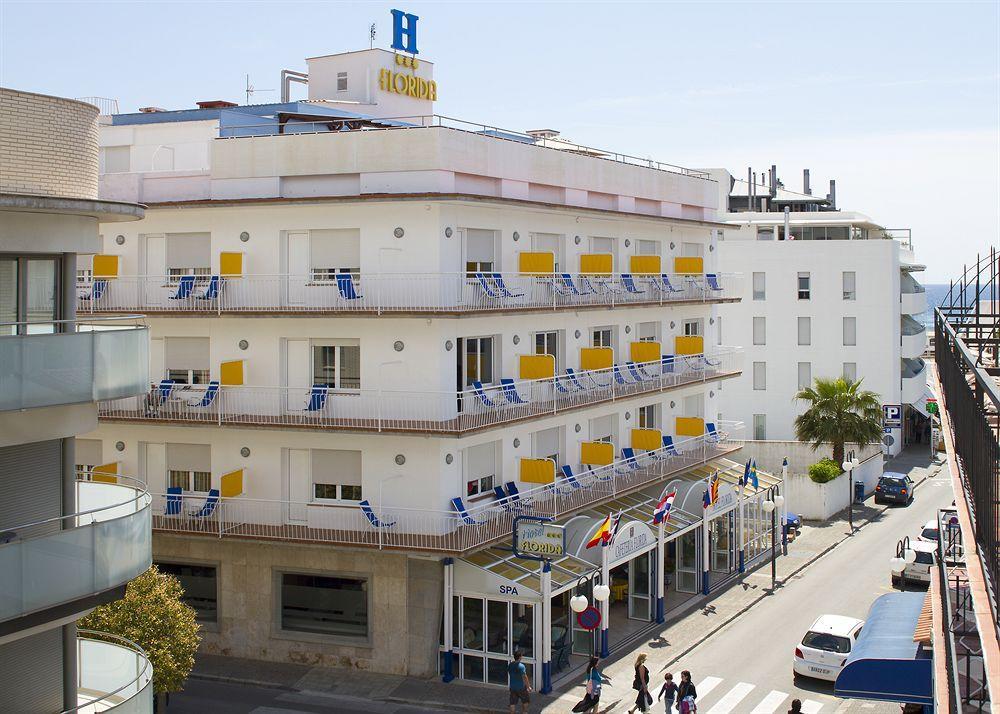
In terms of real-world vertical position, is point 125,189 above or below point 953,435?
above

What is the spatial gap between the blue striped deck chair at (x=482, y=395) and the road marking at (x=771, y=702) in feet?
32.7

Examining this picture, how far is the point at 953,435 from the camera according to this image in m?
→ 18.7

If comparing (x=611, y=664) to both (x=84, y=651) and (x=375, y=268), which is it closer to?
(x=375, y=268)

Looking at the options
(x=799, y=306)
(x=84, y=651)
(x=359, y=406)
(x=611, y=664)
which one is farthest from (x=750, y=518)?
(x=84, y=651)

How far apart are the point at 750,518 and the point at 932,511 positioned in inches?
555

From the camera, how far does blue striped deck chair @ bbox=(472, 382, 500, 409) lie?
31.2m

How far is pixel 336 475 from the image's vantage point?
1228 inches

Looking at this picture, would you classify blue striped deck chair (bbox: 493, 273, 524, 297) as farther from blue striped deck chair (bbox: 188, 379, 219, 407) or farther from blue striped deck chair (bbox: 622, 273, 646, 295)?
blue striped deck chair (bbox: 188, 379, 219, 407)

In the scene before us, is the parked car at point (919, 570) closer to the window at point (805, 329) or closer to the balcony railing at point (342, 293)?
the balcony railing at point (342, 293)

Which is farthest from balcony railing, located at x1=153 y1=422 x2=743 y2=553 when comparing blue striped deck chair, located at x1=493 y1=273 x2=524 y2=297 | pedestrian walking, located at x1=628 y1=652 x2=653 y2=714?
blue striped deck chair, located at x1=493 y1=273 x2=524 y2=297

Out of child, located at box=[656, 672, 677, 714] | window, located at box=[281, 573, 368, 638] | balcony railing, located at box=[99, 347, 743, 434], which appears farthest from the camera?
window, located at box=[281, 573, 368, 638]

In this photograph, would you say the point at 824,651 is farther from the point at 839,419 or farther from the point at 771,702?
the point at 839,419

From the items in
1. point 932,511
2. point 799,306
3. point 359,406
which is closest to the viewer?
point 359,406

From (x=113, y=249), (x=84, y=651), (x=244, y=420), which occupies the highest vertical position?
(x=113, y=249)
